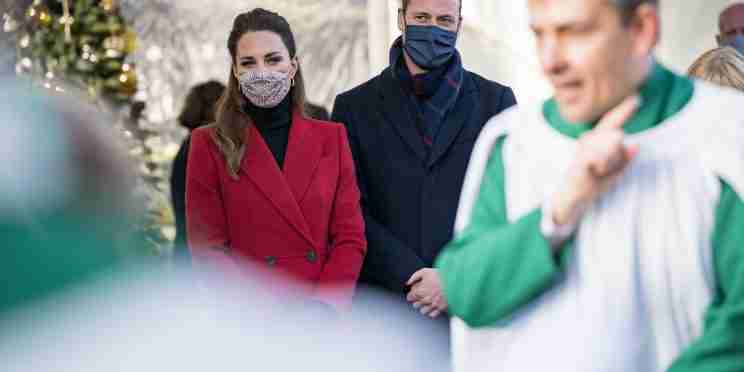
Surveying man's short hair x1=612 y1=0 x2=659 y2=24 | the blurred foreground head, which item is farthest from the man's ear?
the blurred foreground head

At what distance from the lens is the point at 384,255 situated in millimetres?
4402

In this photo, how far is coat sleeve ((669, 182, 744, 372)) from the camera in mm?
2264

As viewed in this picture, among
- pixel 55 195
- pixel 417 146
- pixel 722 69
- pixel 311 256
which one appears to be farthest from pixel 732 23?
pixel 55 195

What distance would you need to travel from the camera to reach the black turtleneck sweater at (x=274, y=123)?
14.8ft

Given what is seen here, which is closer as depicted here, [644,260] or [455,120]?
[644,260]

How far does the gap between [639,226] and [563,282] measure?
0.16 metres

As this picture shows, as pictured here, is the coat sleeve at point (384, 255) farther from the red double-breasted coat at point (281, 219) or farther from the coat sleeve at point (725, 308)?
the coat sleeve at point (725, 308)

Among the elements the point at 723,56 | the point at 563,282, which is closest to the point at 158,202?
the point at 723,56

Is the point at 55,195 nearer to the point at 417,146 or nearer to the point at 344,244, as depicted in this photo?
the point at 344,244

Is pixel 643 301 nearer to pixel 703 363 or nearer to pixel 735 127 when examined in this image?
pixel 703 363

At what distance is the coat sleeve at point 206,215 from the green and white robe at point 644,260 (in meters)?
1.94

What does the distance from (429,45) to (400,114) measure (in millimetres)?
249

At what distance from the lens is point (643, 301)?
2.33 metres

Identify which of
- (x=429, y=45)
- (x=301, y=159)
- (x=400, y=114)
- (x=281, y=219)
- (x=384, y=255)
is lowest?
(x=384, y=255)
